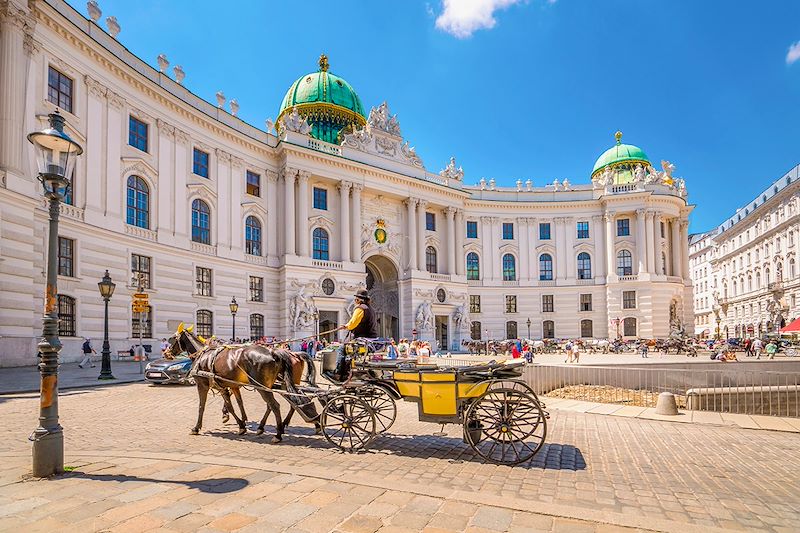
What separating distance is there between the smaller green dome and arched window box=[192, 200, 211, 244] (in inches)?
1698

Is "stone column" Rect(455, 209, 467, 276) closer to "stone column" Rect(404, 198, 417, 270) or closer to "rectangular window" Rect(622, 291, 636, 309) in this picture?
"stone column" Rect(404, 198, 417, 270)

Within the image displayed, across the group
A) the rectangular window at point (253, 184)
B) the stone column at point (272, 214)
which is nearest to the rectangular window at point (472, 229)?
the stone column at point (272, 214)

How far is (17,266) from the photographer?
18.8 meters

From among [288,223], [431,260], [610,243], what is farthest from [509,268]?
[288,223]

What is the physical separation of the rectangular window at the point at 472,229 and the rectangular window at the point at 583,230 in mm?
10767

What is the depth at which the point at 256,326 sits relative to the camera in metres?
34.0

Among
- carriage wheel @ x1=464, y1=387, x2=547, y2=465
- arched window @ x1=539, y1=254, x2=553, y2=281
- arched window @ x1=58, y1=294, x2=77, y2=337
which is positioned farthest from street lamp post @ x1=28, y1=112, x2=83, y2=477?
Result: arched window @ x1=539, y1=254, x2=553, y2=281

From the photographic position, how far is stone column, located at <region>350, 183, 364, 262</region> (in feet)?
127

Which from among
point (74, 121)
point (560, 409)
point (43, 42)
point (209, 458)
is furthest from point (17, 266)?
point (560, 409)

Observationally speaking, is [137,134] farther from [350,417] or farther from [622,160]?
[622,160]

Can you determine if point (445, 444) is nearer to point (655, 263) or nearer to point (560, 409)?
point (560, 409)

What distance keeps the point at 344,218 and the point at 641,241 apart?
98.5 ft

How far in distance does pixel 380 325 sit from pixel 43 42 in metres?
30.7

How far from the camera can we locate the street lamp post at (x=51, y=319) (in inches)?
232
